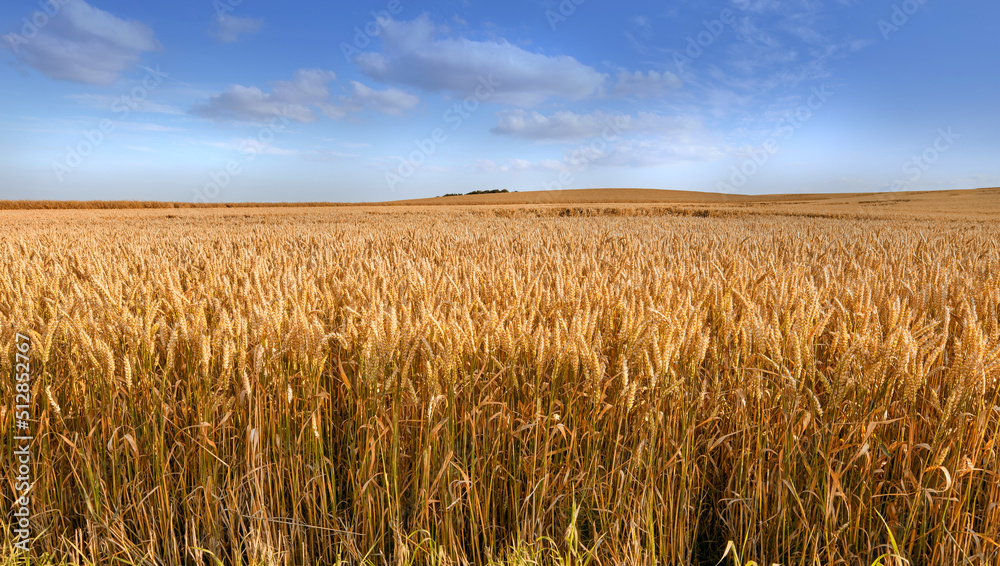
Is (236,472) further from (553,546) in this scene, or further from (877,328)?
(877,328)

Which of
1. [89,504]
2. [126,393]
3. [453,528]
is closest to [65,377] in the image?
[126,393]

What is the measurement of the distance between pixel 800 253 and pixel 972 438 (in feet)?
13.2

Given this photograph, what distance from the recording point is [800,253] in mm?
5125

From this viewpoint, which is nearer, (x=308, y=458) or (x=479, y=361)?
(x=308, y=458)

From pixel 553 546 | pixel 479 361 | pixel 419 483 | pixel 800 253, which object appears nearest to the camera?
pixel 553 546

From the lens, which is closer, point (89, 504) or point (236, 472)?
point (89, 504)

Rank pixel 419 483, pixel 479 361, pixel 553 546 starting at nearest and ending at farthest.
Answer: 1. pixel 553 546
2. pixel 419 483
3. pixel 479 361

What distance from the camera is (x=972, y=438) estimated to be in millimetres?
1518

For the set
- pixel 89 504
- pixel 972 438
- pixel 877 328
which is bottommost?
pixel 89 504

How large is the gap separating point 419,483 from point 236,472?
0.64 meters

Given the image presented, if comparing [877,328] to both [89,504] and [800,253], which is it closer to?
[89,504]

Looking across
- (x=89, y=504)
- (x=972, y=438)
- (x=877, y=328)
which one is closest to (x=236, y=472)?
(x=89, y=504)

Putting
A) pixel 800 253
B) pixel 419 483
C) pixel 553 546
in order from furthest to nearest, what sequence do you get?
pixel 800 253
pixel 419 483
pixel 553 546

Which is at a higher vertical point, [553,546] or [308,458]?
[308,458]
